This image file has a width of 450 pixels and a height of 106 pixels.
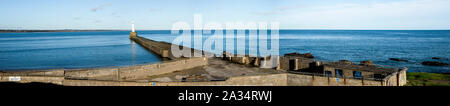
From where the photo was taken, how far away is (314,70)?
77.5 feet

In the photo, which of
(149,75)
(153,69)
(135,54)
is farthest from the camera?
(135,54)

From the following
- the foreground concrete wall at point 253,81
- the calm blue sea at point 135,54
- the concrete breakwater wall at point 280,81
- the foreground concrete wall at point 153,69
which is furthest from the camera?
the calm blue sea at point 135,54

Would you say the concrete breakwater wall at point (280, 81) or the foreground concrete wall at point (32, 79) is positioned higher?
the foreground concrete wall at point (32, 79)

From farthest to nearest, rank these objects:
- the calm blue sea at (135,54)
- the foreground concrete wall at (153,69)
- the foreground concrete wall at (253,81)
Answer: the calm blue sea at (135,54) → the foreground concrete wall at (153,69) → the foreground concrete wall at (253,81)

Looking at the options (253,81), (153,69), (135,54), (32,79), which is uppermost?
(32,79)

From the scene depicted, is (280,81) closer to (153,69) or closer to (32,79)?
(153,69)

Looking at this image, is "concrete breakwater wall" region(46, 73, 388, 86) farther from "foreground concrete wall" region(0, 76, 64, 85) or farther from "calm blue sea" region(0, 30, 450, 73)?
"calm blue sea" region(0, 30, 450, 73)

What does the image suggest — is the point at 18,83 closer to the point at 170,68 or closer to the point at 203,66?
the point at 170,68

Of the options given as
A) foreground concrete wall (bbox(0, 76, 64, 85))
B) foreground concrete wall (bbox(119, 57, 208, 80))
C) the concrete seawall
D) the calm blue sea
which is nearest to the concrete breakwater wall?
the concrete seawall

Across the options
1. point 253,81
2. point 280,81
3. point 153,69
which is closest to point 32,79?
point 153,69

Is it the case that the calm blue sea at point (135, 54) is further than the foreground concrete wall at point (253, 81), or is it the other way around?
the calm blue sea at point (135, 54)

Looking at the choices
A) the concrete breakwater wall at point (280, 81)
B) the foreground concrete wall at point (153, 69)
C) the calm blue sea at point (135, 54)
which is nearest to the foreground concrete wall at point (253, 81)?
the concrete breakwater wall at point (280, 81)

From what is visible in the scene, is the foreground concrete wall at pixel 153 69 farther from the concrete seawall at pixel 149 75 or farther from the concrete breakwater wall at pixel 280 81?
the concrete breakwater wall at pixel 280 81
